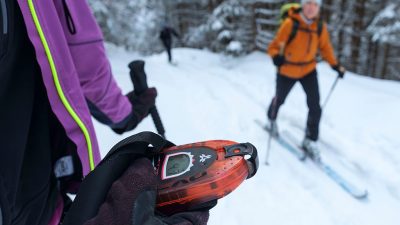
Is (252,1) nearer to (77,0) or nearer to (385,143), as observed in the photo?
(385,143)

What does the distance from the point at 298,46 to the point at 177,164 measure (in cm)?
487

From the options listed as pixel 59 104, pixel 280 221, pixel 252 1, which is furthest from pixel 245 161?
pixel 252 1

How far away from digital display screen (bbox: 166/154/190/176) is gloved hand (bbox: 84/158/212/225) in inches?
2.1

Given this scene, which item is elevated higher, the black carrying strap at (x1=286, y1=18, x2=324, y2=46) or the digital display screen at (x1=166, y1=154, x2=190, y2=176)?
the digital display screen at (x1=166, y1=154, x2=190, y2=176)

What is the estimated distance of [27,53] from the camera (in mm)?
1200

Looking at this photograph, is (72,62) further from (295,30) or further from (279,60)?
(295,30)

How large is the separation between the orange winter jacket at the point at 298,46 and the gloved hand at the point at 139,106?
11.9 feet

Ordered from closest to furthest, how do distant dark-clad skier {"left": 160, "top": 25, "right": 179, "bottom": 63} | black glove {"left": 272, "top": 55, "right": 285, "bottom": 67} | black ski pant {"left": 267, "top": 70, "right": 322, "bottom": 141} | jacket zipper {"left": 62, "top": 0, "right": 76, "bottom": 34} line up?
jacket zipper {"left": 62, "top": 0, "right": 76, "bottom": 34}
black glove {"left": 272, "top": 55, "right": 285, "bottom": 67}
black ski pant {"left": 267, "top": 70, "right": 322, "bottom": 141}
distant dark-clad skier {"left": 160, "top": 25, "right": 179, "bottom": 63}

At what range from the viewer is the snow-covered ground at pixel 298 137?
4102 millimetres

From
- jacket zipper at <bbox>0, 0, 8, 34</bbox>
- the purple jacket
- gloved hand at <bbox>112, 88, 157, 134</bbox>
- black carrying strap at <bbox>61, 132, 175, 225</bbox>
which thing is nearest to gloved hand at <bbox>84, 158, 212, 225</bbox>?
black carrying strap at <bbox>61, 132, 175, 225</bbox>

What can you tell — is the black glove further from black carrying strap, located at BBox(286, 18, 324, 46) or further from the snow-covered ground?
the snow-covered ground

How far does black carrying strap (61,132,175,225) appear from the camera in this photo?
0.84 metres

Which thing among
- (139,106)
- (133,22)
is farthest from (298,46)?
(133,22)

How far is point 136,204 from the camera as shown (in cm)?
81
